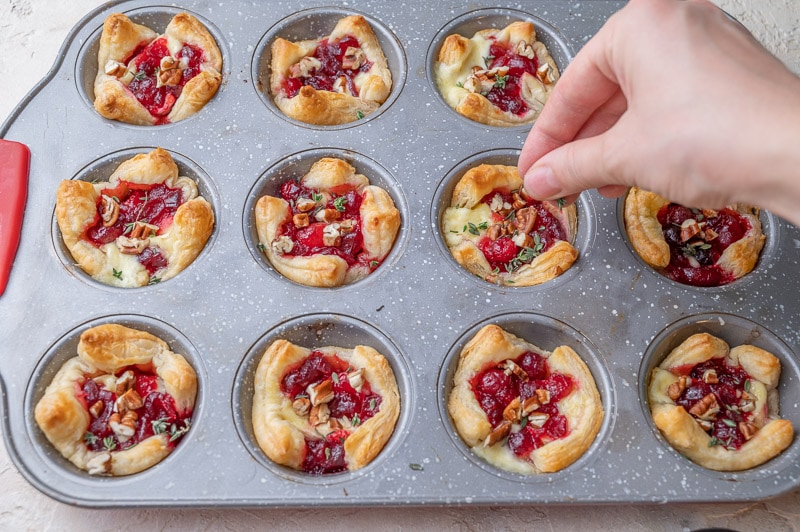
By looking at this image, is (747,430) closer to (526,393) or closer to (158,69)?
(526,393)

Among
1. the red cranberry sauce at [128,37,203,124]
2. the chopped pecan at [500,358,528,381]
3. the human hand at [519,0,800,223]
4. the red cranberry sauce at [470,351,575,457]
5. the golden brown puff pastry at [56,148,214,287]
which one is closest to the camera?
the human hand at [519,0,800,223]

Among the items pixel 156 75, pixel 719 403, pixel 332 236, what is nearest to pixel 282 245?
pixel 332 236

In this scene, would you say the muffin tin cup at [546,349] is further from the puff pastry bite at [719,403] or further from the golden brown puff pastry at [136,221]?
the golden brown puff pastry at [136,221]

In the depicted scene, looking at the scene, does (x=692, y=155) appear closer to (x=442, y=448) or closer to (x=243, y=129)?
(x=442, y=448)

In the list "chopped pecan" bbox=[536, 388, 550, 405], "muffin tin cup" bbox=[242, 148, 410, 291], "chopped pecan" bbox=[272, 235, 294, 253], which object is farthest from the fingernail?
"chopped pecan" bbox=[272, 235, 294, 253]

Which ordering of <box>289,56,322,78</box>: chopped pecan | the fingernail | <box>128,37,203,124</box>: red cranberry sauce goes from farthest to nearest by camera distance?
<box>289,56,322,78</box>: chopped pecan
<box>128,37,203,124</box>: red cranberry sauce
the fingernail

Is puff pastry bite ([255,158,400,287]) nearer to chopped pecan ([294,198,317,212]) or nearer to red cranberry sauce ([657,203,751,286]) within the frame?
chopped pecan ([294,198,317,212])
